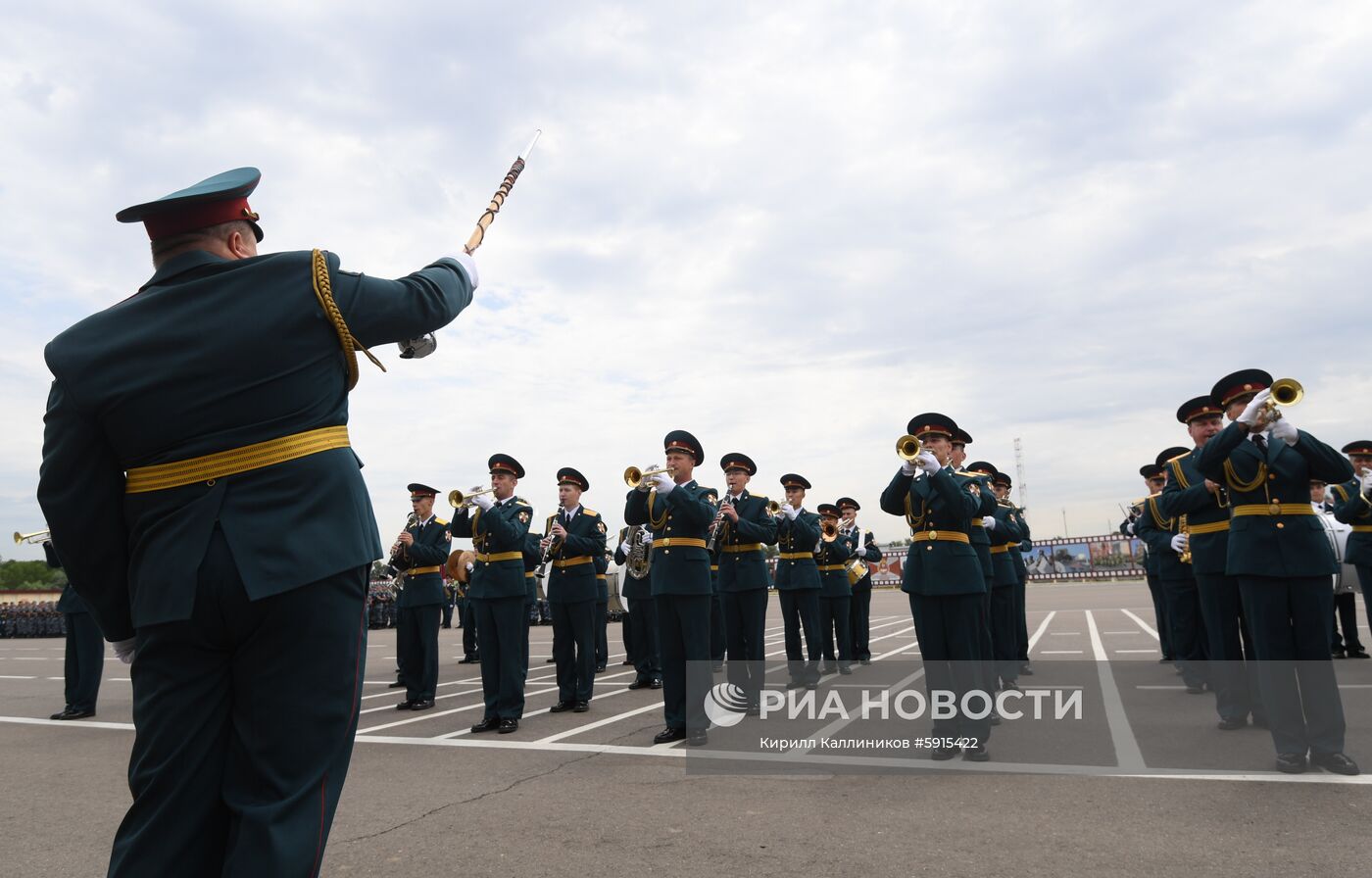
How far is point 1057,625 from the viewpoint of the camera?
19.1 meters

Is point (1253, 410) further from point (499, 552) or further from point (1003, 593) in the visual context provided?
point (499, 552)

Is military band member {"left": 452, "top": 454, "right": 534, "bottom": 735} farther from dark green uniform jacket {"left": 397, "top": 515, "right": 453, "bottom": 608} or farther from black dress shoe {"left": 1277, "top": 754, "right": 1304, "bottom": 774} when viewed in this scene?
Answer: black dress shoe {"left": 1277, "top": 754, "right": 1304, "bottom": 774}

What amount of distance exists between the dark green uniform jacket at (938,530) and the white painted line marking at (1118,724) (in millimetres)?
1344

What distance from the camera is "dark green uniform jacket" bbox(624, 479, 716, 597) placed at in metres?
7.49

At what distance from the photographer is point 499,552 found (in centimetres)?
895

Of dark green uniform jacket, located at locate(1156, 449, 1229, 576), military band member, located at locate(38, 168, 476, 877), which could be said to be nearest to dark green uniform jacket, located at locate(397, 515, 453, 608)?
dark green uniform jacket, located at locate(1156, 449, 1229, 576)

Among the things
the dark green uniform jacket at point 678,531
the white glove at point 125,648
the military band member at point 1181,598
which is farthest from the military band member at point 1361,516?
the white glove at point 125,648

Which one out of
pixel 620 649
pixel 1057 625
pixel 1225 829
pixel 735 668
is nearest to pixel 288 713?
pixel 1225 829

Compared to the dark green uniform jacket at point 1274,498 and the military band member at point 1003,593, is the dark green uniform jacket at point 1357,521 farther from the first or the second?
the dark green uniform jacket at point 1274,498

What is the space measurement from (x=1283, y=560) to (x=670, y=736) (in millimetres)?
4302

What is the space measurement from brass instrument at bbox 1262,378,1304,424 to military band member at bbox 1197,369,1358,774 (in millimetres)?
13

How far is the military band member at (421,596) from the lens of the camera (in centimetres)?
1008

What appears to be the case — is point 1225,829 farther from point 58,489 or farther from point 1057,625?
point 1057,625

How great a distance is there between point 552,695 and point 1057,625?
12549 millimetres
